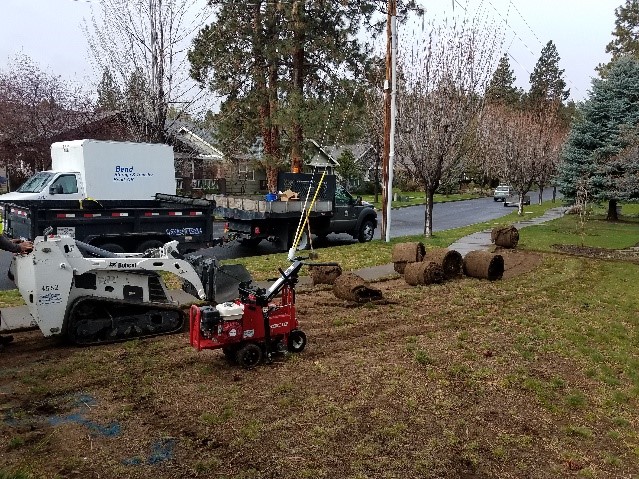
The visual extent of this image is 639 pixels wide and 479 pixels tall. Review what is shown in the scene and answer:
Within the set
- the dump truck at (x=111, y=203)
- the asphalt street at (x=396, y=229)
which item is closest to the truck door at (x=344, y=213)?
the asphalt street at (x=396, y=229)

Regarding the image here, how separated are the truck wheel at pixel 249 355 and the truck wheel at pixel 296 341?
2.18ft

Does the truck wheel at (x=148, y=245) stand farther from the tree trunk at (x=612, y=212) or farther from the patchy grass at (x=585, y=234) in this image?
the tree trunk at (x=612, y=212)

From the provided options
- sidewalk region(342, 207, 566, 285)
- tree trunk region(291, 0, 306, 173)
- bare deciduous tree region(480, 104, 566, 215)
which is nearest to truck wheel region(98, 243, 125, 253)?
sidewalk region(342, 207, 566, 285)

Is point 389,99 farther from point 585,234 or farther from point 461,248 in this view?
point 585,234

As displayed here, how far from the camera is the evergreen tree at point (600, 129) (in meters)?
27.6

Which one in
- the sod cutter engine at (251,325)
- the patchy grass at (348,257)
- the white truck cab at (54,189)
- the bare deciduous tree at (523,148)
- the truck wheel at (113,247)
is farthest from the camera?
the bare deciduous tree at (523,148)

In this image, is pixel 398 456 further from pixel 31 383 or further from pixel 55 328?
pixel 55 328

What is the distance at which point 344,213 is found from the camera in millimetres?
19719

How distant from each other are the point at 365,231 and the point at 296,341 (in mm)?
12899

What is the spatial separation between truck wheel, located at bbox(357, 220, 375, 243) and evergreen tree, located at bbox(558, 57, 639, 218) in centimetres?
1256

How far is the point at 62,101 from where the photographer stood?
31.4 meters

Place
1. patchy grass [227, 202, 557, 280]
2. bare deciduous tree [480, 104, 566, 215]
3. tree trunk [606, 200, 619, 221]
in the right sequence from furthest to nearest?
bare deciduous tree [480, 104, 566, 215]
tree trunk [606, 200, 619, 221]
patchy grass [227, 202, 557, 280]

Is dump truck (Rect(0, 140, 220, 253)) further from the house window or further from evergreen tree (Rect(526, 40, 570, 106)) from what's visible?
evergreen tree (Rect(526, 40, 570, 106))

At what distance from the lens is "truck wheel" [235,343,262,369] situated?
23.9ft
